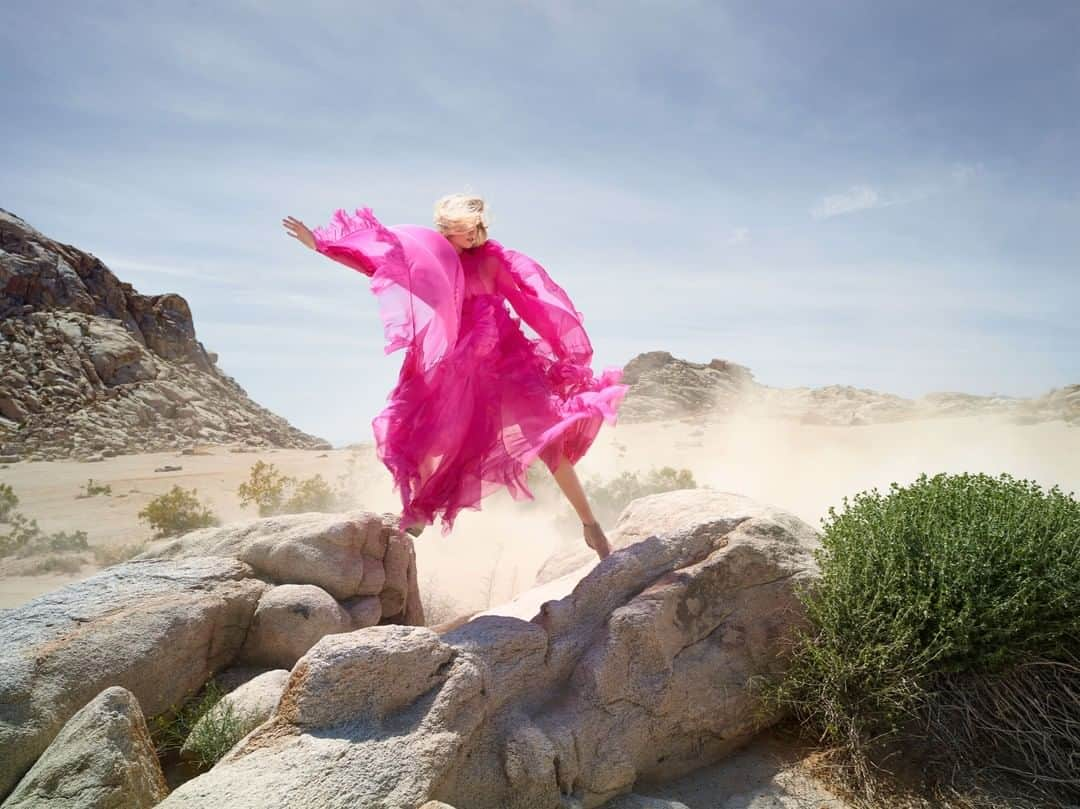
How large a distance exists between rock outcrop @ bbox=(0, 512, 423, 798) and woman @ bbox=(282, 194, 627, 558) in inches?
50.7

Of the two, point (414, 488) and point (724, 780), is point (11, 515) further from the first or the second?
point (724, 780)

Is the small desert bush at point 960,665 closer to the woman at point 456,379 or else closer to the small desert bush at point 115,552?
the woman at point 456,379

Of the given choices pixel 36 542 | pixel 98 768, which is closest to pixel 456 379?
pixel 98 768

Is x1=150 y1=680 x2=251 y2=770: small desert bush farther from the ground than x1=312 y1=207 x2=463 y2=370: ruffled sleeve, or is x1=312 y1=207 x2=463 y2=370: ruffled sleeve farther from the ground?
x1=312 y1=207 x2=463 y2=370: ruffled sleeve

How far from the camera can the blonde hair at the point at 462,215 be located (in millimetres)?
4453

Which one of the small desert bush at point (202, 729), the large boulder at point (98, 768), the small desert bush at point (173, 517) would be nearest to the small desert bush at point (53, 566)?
the small desert bush at point (173, 517)

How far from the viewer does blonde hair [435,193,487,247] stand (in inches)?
175

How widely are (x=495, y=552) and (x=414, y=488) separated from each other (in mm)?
5449

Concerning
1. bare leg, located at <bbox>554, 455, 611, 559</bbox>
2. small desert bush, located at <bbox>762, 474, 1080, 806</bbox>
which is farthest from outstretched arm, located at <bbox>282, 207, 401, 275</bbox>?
small desert bush, located at <bbox>762, 474, 1080, 806</bbox>

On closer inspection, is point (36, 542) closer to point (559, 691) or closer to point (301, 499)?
point (301, 499)

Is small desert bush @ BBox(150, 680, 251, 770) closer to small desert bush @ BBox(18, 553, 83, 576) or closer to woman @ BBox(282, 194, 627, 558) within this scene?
woman @ BBox(282, 194, 627, 558)

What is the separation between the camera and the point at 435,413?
4.27 metres

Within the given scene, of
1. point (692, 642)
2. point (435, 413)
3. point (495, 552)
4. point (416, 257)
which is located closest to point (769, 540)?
point (692, 642)

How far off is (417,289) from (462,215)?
0.61 metres
